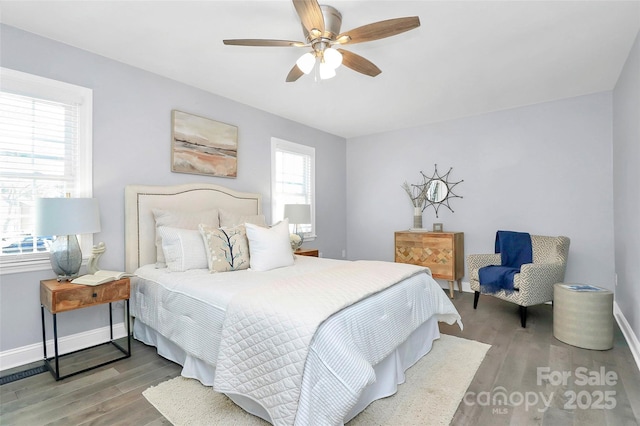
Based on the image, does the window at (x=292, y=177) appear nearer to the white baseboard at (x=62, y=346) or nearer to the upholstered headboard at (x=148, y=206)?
the upholstered headboard at (x=148, y=206)

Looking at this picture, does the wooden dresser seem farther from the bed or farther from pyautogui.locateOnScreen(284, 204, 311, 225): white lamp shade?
the bed

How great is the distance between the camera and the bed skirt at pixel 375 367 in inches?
70.4

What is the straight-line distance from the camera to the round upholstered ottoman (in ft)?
8.45

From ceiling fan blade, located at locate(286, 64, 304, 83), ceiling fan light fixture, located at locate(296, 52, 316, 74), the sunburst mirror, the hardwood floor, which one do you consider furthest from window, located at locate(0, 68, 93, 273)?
the sunburst mirror

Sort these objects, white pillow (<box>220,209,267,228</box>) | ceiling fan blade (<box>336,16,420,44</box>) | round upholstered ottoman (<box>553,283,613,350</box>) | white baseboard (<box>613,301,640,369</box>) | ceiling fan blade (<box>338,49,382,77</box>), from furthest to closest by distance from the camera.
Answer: white pillow (<box>220,209,267,228</box>) → round upholstered ottoman (<box>553,283,613,350</box>) → white baseboard (<box>613,301,640,369</box>) → ceiling fan blade (<box>338,49,382,77</box>) → ceiling fan blade (<box>336,16,420,44</box>)

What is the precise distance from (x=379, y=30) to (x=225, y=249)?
78.3 inches

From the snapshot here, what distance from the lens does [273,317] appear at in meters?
1.61

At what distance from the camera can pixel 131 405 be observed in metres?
1.90

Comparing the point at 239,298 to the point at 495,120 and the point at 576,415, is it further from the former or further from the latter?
the point at 495,120

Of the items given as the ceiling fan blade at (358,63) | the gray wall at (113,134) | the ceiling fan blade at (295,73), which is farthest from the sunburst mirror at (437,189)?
the ceiling fan blade at (295,73)

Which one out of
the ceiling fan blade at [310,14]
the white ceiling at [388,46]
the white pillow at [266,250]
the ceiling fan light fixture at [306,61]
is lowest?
the white pillow at [266,250]

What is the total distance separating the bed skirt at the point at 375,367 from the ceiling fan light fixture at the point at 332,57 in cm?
194

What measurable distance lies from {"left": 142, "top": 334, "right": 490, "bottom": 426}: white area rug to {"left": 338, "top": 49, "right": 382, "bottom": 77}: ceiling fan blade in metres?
2.27

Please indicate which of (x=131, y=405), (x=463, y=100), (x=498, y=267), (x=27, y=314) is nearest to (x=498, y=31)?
(x=463, y=100)
